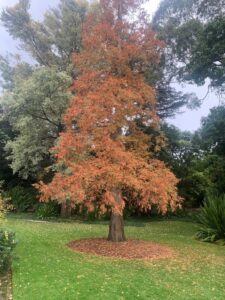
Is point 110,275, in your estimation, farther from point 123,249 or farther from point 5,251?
point 123,249

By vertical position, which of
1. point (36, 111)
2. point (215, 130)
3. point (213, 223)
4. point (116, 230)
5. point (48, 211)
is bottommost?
point (116, 230)

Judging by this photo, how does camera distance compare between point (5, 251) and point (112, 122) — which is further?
point (112, 122)

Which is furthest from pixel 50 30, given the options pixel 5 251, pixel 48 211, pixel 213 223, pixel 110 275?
pixel 110 275

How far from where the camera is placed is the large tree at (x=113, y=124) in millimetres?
11680

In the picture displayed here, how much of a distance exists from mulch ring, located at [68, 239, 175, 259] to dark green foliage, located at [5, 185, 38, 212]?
13184mm

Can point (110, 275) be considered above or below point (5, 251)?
below

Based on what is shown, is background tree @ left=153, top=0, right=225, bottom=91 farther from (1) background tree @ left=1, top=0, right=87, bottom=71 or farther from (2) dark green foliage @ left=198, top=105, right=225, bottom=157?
(1) background tree @ left=1, top=0, right=87, bottom=71

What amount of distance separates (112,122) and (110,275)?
5.38 metres

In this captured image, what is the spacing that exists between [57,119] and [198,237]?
10591 mm

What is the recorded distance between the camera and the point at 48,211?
23.0 m

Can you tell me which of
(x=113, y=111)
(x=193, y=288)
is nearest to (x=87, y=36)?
(x=113, y=111)

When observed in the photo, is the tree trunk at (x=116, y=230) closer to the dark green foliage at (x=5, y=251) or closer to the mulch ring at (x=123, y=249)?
the mulch ring at (x=123, y=249)

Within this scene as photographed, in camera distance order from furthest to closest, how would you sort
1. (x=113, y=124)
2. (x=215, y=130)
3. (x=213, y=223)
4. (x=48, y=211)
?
1. (x=48, y=211)
2. (x=215, y=130)
3. (x=213, y=223)
4. (x=113, y=124)

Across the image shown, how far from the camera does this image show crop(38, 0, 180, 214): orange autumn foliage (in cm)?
1168
